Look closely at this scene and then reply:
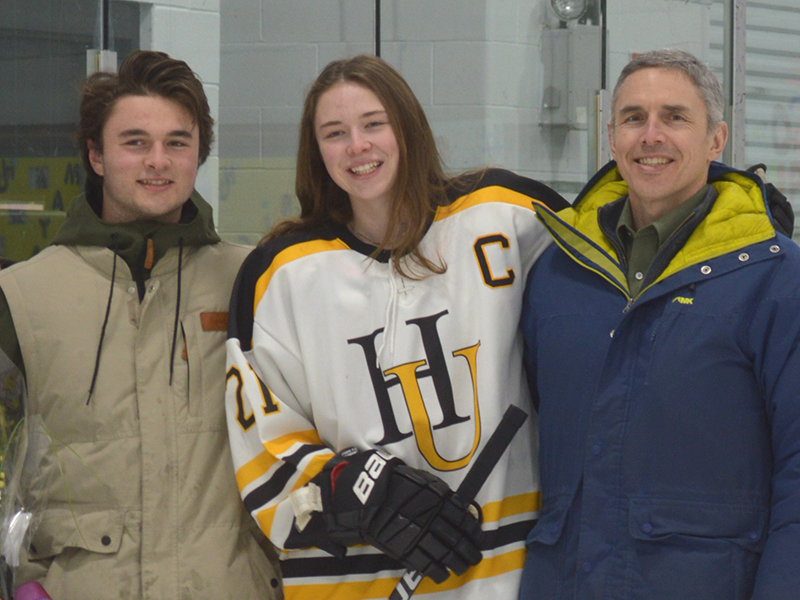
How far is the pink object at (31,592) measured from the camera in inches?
63.4

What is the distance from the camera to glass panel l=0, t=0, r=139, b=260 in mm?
2381

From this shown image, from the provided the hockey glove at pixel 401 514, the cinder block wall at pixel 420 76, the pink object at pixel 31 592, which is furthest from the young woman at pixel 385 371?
the cinder block wall at pixel 420 76

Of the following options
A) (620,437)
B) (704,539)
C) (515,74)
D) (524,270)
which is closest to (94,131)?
(524,270)

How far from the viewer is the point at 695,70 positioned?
1.62 meters

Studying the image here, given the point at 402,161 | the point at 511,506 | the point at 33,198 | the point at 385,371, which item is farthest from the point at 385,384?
the point at 33,198

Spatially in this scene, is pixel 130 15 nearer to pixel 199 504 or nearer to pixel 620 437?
pixel 199 504

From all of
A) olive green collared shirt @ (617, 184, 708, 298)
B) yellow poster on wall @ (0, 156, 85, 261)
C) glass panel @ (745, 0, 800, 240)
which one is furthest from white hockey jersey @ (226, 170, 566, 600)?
glass panel @ (745, 0, 800, 240)

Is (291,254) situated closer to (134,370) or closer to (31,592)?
(134,370)

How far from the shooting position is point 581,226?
1720mm

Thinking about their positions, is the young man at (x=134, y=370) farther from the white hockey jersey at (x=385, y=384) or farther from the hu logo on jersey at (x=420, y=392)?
the hu logo on jersey at (x=420, y=392)

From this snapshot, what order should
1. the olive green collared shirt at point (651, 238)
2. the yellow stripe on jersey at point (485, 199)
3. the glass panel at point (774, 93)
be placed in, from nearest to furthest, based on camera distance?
the olive green collared shirt at point (651, 238), the yellow stripe on jersey at point (485, 199), the glass panel at point (774, 93)

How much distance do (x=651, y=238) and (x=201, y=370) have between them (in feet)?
2.69

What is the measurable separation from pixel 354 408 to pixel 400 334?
0.49ft

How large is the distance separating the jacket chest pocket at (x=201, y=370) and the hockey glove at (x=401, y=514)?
0.90 feet
